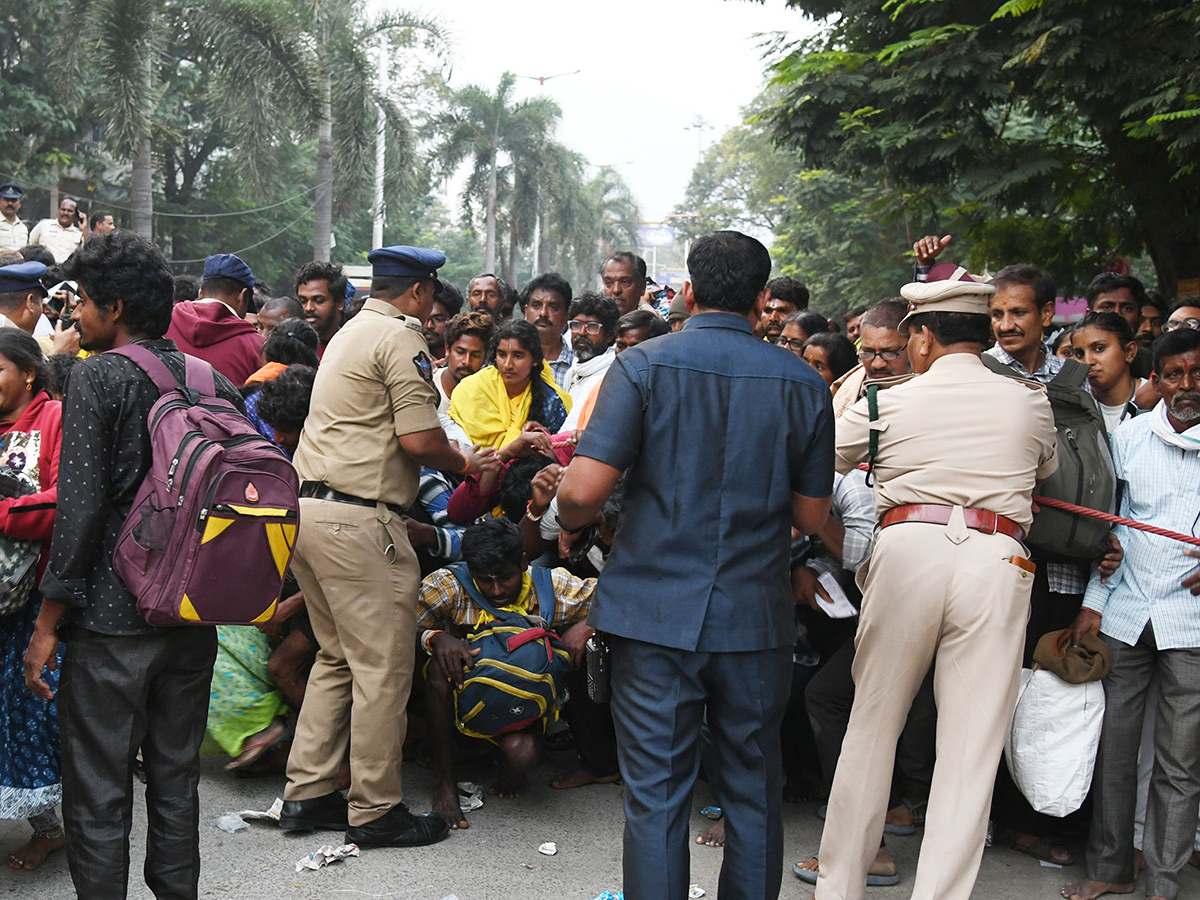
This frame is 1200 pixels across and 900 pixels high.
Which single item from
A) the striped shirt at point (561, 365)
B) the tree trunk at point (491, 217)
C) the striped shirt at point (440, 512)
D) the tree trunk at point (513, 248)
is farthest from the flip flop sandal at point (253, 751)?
the tree trunk at point (513, 248)

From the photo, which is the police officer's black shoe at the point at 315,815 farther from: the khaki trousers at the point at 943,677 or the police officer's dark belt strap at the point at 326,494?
the khaki trousers at the point at 943,677

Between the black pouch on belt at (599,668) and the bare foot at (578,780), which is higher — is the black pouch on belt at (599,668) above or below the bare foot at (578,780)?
above

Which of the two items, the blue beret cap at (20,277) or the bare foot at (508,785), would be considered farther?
the blue beret cap at (20,277)

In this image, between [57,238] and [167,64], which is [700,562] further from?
[167,64]

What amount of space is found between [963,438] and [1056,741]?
53.4 inches

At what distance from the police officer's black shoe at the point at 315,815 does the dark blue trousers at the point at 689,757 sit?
1682mm

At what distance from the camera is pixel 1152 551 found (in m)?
4.05

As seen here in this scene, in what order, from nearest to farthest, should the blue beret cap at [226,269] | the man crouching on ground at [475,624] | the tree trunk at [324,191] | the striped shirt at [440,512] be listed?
the man crouching on ground at [475,624]
the striped shirt at [440,512]
the blue beret cap at [226,269]
the tree trunk at [324,191]

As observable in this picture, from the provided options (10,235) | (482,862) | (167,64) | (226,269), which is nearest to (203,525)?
(482,862)

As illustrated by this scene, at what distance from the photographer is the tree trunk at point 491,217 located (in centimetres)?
3738

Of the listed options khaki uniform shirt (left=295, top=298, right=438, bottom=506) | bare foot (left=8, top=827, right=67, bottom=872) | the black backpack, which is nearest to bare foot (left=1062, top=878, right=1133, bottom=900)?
the black backpack

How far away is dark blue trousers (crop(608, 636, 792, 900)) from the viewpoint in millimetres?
3076

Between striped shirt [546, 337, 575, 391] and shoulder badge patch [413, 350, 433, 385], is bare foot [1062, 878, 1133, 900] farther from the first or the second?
striped shirt [546, 337, 575, 391]

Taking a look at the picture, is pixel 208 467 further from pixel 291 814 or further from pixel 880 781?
pixel 880 781
